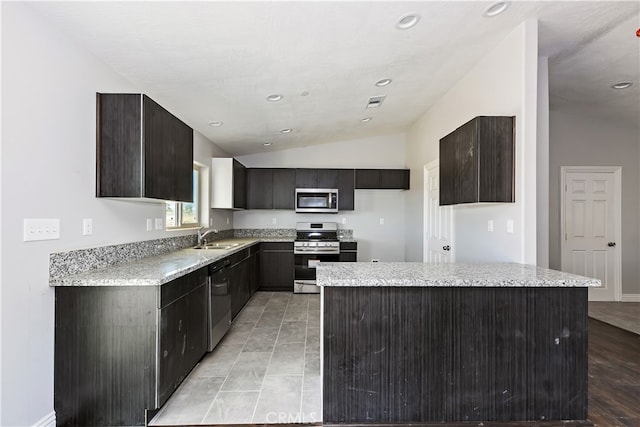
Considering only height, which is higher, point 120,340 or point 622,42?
point 622,42

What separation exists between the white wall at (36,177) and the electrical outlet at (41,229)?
3cm

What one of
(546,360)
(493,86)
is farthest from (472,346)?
(493,86)

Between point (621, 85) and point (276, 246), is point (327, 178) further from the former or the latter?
point (621, 85)

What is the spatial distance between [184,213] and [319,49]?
2568 mm

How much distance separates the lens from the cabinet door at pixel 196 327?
226 cm

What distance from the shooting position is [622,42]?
2.66m

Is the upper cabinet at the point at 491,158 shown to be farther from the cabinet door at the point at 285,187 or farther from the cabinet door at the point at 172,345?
the cabinet door at the point at 285,187

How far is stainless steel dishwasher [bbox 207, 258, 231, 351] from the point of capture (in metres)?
2.70

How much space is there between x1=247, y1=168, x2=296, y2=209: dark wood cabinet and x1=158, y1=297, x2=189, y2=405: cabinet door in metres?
3.27

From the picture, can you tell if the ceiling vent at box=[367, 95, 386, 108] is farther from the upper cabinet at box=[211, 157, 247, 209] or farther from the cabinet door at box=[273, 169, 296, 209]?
the upper cabinet at box=[211, 157, 247, 209]

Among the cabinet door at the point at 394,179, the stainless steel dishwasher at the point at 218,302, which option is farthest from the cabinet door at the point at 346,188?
the stainless steel dishwasher at the point at 218,302

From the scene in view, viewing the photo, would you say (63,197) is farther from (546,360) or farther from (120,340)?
(546,360)

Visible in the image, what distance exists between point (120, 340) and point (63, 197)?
91cm

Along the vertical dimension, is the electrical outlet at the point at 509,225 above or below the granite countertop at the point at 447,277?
above
